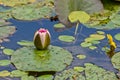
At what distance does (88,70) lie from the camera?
66.4 inches

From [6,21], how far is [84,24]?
496 millimetres

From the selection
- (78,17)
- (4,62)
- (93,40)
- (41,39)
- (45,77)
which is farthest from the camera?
(78,17)

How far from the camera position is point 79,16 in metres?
2.19

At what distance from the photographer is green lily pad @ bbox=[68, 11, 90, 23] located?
7.09 feet

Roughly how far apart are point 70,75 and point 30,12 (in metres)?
0.74

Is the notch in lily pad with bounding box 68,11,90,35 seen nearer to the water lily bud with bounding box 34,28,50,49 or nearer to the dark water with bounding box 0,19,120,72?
the dark water with bounding box 0,19,120,72

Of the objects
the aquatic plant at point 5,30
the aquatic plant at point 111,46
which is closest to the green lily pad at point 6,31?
the aquatic plant at point 5,30

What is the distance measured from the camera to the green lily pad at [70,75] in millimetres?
1627

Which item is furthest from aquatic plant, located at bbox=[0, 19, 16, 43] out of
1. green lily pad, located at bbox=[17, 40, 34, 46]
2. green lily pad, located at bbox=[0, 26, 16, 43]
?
green lily pad, located at bbox=[17, 40, 34, 46]

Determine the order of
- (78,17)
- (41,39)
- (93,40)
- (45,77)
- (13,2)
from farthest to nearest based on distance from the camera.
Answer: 1. (13,2)
2. (78,17)
3. (93,40)
4. (41,39)
5. (45,77)

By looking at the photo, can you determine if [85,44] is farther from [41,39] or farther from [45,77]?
[45,77]

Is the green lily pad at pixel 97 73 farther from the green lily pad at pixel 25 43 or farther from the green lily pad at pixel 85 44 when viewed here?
the green lily pad at pixel 25 43

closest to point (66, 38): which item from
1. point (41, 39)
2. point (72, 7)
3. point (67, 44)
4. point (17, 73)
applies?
point (67, 44)

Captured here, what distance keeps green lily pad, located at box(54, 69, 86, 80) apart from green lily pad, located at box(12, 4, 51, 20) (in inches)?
25.2
